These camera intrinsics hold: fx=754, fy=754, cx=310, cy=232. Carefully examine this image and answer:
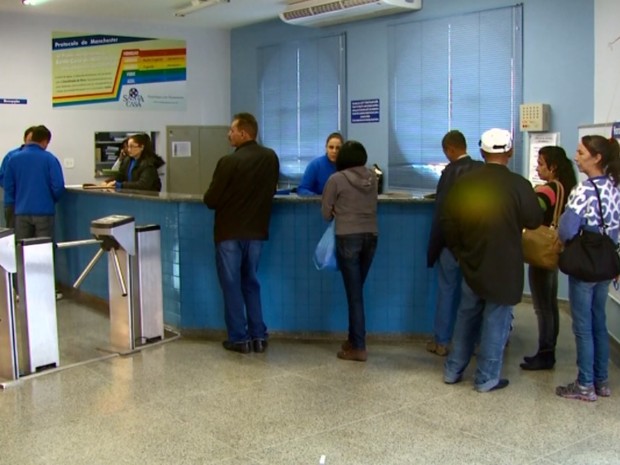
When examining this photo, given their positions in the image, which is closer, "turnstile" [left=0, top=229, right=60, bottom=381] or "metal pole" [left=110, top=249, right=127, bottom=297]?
"turnstile" [left=0, top=229, right=60, bottom=381]

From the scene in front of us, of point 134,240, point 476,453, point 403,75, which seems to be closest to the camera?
point 476,453

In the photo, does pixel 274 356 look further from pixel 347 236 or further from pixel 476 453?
pixel 476 453

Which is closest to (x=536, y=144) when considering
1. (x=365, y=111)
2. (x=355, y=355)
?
(x=365, y=111)

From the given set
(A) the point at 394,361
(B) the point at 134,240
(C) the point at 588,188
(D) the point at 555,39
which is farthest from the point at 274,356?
(D) the point at 555,39

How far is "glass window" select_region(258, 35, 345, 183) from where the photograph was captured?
27.5 feet

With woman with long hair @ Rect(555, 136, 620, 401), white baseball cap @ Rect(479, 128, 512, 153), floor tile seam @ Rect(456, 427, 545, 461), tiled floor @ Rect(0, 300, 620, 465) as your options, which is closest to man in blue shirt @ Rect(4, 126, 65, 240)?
tiled floor @ Rect(0, 300, 620, 465)

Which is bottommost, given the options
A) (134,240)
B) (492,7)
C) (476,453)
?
(476,453)

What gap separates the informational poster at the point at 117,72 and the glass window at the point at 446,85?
9.59ft

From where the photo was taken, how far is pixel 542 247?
160 inches

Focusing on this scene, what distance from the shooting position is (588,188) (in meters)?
3.81

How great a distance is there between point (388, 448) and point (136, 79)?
22.1 feet

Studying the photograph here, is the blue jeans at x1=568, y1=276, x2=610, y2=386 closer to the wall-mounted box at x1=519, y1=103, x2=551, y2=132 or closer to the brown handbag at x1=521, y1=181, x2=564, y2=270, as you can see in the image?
the brown handbag at x1=521, y1=181, x2=564, y2=270

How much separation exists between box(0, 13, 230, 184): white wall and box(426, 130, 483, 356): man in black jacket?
521cm

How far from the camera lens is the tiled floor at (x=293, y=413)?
10.9 ft
